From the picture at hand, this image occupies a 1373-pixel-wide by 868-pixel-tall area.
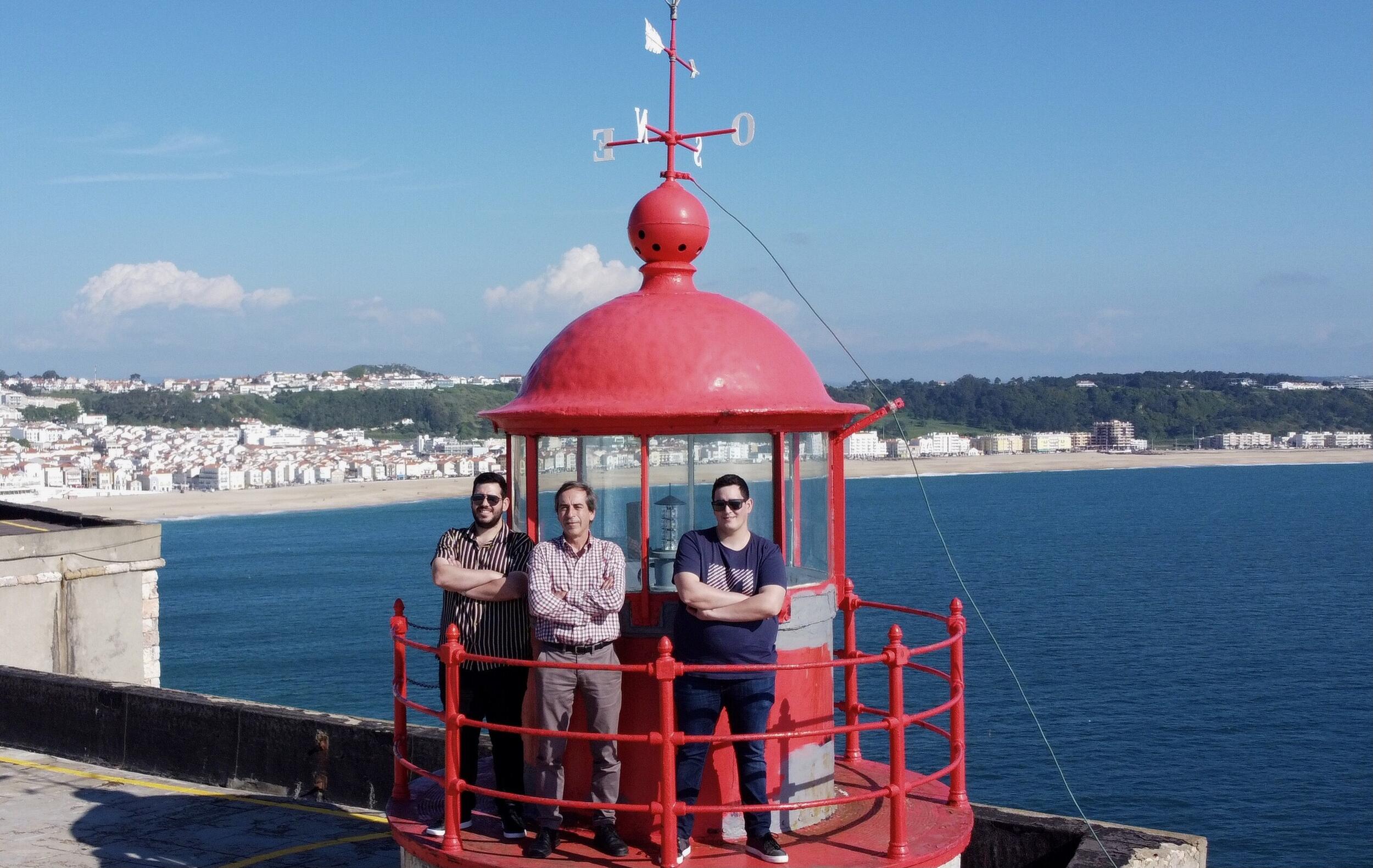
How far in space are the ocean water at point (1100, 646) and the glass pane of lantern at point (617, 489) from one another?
16.6 m

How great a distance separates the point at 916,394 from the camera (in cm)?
12231

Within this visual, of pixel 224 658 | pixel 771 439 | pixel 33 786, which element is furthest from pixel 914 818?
pixel 224 658

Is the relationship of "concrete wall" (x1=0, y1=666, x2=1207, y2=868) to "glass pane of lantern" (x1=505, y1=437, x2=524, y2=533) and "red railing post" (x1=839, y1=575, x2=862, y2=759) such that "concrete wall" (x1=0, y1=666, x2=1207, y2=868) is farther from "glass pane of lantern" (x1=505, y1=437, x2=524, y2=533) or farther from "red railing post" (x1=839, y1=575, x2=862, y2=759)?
"glass pane of lantern" (x1=505, y1=437, x2=524, y2=533)

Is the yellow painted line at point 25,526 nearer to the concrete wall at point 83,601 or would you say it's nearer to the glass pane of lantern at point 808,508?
the concrete wall at point 83,601

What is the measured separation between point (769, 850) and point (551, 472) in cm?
175

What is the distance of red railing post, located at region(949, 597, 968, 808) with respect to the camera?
16.8 ft

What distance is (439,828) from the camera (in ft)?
17.0

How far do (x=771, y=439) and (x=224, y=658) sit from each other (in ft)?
110

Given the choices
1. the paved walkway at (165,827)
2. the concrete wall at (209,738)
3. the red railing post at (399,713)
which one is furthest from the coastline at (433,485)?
the red railing post at (399,713)

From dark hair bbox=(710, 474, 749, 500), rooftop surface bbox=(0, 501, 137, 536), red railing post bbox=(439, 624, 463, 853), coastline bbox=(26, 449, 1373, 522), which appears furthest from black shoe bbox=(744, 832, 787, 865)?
coastline bbox=(26, 449, 1373, 522)

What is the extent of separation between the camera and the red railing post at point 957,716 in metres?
5.11

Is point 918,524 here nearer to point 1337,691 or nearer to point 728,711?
point 1337,691

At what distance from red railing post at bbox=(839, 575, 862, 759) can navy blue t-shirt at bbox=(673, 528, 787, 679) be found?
0.95 m

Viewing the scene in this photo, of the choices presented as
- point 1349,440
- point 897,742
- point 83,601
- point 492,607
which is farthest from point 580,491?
point 1349,440
